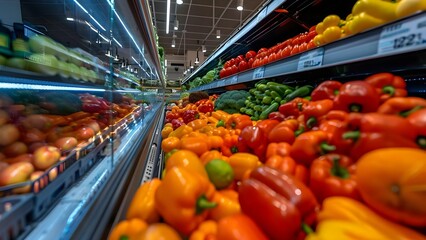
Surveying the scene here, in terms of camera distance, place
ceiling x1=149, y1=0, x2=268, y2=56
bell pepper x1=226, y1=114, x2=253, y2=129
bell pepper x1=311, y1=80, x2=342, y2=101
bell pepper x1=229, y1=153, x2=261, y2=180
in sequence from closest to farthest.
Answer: bell pepper x1=229, y1=153, x2=261, y2=180
bell pepper x1=311, y1=80, x2=342, y2=101
bell pepper x1=226, y1=114, x2=253, y2=129
ceiling x1=149, y1=0, x2=268, y2=56

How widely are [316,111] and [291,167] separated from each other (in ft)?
0.96

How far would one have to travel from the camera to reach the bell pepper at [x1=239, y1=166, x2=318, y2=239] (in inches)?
22.9

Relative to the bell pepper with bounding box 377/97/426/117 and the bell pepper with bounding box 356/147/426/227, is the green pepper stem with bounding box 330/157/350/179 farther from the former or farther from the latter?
the bell pepper with bounding box 377/97/426/117

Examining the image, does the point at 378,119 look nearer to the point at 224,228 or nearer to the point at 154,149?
the point at 224,228

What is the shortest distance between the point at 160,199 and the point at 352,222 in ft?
Answer: 1.63

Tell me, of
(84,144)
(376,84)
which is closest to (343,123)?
(376,84)

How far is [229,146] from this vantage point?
1.32 m

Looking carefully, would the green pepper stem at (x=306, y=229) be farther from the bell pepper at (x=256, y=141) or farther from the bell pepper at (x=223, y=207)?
the bell pepper at (x=256, y=141)

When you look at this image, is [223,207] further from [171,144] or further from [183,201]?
[171,144]

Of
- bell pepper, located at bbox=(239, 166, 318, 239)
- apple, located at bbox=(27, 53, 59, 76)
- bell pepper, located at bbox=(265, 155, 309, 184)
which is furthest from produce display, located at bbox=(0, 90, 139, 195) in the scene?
bell pepper, located at bbox=(265, 155, 309, 184)

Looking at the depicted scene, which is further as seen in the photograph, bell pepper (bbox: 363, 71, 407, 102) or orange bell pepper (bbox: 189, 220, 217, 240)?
bell pepper (bbox: 363, 71, 407, 102)

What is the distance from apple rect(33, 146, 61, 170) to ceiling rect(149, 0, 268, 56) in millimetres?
Answer: 6926

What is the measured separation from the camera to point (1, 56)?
0.93 m

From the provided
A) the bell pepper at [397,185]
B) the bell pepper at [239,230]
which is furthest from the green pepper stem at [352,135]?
the bell pepper at [239,230]
